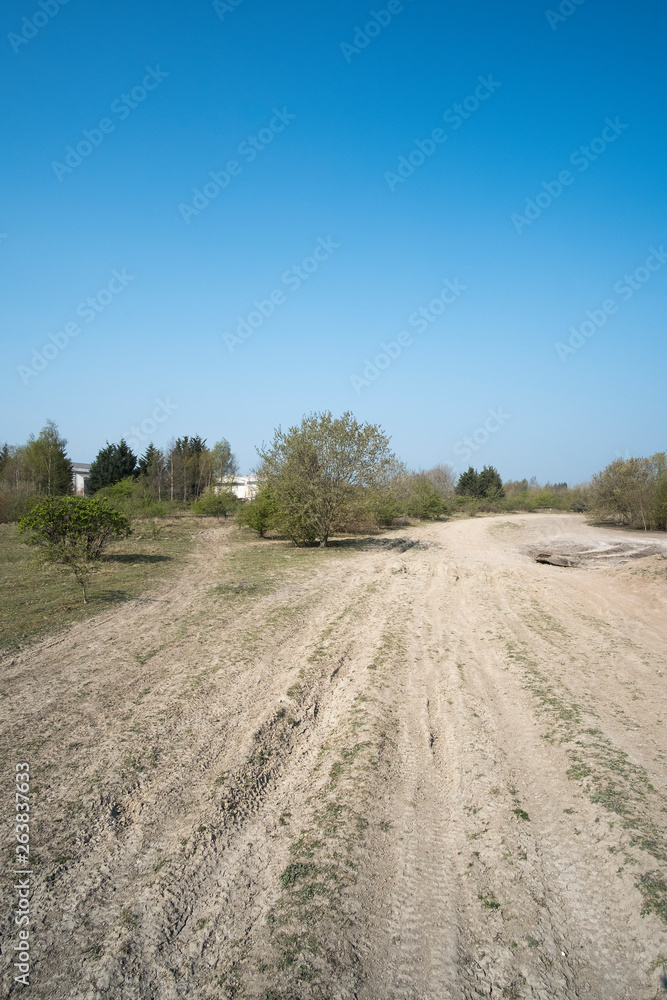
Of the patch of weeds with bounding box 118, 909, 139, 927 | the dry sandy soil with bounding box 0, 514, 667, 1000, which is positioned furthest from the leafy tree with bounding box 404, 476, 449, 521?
the patch of weeds with bounding box 118, 909, 139, 927

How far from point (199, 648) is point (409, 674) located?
2.91m

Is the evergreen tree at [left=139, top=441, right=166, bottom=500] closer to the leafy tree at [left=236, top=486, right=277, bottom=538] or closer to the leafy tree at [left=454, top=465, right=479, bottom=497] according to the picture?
the leafy tree at [left=236, top=486, right=277, bottom=538]

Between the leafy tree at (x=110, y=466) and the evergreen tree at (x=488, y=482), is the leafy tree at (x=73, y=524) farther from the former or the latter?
the evergreen tree at (x=488, y=482)

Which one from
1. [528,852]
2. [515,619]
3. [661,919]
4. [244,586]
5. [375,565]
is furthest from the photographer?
[375,565]

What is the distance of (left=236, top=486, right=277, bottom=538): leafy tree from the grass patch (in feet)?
10.5

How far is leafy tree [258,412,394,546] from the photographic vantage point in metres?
19.3

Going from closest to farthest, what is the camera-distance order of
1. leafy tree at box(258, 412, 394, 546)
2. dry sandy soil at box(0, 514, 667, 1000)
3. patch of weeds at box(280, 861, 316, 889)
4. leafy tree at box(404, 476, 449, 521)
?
dry sandy soil at box(0, 514, 667, 1000) < patch of weeds at box(280, 861, 316, 889) < leafy tree at box(258, 412, 394, 546) < leafy tree at box(404, 476, 449, 521)

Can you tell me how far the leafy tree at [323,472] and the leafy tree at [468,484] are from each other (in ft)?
166

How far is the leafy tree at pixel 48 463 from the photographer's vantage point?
114 feet

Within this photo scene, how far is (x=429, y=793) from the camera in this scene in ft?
12.9

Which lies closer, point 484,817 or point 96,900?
point 96,900

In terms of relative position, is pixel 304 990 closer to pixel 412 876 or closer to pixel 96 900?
pixel 412 876

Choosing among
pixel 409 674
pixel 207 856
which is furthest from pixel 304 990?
pixel 409 674

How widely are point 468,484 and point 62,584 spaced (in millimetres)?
63489
